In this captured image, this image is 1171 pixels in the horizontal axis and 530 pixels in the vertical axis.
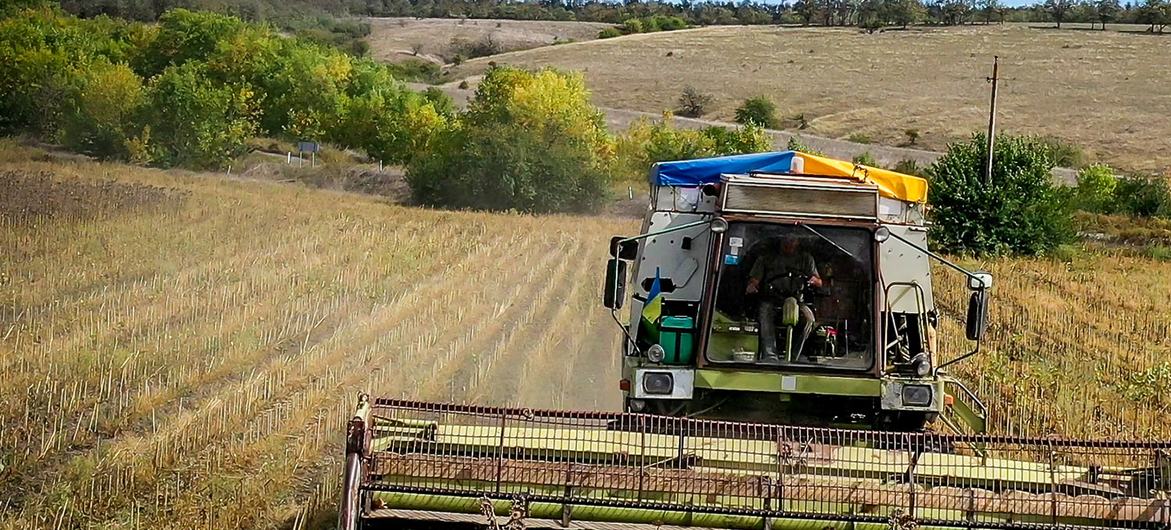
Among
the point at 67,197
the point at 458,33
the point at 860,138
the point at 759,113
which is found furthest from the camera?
the point at 458,33

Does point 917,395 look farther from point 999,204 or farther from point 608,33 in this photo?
point 608,33

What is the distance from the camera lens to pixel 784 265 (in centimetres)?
836

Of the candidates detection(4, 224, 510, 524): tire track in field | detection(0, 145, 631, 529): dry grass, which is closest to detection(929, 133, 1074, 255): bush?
detection(0, 145, 631, 529): dry grass

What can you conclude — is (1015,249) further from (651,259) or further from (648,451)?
(648,451)

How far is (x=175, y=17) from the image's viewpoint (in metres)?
73.9

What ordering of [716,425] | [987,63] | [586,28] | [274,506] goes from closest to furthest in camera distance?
[716,425]
[274,506]
[987,63]
[586,28]

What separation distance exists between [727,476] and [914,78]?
89.2 metres

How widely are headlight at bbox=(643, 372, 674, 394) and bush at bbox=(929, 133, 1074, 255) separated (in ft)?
99.7

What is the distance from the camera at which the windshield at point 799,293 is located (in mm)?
8320

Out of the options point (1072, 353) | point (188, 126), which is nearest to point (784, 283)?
point (1072, 353)

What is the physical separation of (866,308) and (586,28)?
129 metres

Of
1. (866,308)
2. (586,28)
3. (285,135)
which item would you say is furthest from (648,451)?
(586,28)

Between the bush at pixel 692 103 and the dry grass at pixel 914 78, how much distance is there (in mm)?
845

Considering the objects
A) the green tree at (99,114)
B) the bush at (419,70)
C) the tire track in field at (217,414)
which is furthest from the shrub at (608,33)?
the tire track in field at (217,414)
